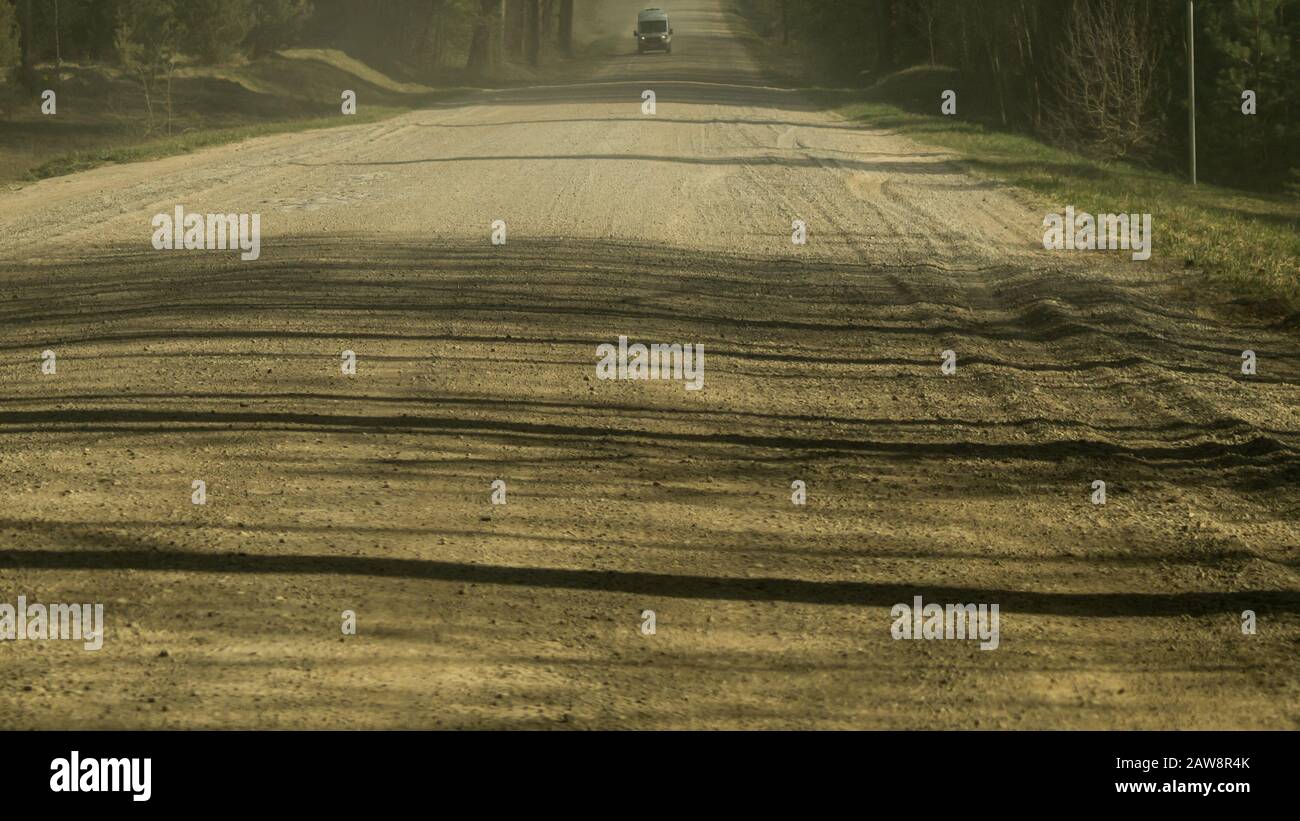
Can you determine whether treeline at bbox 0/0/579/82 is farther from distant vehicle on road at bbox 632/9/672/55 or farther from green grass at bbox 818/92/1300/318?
green grass at bbox 818/92/1300/318

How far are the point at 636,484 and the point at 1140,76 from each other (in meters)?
24.0

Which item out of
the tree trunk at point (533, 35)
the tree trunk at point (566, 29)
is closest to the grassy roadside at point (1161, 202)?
the tree trunk at point (533, 35)

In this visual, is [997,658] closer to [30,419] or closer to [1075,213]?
[30,419]

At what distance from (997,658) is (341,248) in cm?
904

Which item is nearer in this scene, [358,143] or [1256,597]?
[1256,597]

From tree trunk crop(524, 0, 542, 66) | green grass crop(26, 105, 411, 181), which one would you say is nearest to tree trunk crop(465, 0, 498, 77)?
tree trunk crop(524, 0, 542, 66)

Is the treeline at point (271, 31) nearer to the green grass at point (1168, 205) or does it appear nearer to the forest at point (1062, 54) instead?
the forest at point (1062, 54)

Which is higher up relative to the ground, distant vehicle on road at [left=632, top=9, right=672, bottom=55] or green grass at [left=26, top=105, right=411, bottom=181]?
distant vehicle on road at [left=632, top=9, right=672, bottom=55]

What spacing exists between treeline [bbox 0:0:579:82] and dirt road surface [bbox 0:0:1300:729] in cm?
2295

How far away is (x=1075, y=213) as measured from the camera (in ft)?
49.0

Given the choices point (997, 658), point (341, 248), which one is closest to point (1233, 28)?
point (341, 248)

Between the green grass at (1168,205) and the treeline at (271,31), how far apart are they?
18.8 m

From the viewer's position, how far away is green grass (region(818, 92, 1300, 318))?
11.1 m

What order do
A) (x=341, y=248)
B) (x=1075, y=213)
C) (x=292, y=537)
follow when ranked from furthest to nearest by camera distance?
(x=1075, y=213), (x=341, y=248), (x=292, y=537)
